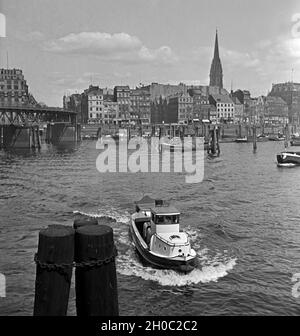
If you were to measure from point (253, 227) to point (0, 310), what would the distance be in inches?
627

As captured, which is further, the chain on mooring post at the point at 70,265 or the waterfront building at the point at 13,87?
the waterfront building at the point at 13,87

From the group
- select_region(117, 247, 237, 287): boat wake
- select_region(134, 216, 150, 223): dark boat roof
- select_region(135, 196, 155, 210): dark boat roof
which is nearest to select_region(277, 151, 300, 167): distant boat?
select_region(135, 196, 155, 210): dark boat roof

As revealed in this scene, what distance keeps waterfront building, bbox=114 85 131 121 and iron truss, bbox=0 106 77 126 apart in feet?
122

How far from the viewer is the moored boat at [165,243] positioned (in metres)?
17.4

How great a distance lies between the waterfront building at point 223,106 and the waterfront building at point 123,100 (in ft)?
120

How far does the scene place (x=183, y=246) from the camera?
17.5 metres

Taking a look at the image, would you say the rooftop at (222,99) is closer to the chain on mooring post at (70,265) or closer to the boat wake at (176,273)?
the boat wake at (176,273)

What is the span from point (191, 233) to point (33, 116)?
106 m

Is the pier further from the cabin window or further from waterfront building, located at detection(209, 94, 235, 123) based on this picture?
the cabin window

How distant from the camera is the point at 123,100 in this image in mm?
167750

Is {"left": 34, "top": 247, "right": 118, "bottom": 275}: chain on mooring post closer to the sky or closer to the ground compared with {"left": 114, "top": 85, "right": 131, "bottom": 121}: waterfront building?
closer to the ground

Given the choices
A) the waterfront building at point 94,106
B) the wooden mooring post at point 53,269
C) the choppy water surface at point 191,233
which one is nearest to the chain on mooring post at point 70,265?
the wooden mooring post at point 53,269

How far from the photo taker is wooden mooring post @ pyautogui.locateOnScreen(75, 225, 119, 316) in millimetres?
6117

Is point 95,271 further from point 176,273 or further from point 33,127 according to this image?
point 33,127
